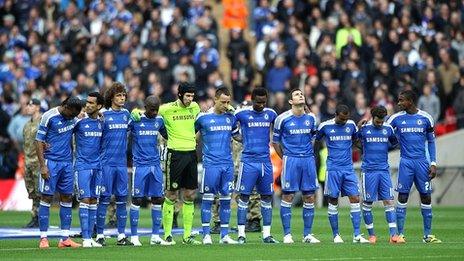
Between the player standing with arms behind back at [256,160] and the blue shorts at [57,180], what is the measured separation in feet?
9.18

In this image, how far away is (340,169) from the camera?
26.4 m

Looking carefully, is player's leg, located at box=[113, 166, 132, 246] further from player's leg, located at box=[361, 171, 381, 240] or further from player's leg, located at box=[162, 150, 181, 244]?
player's leg, located at box=[361, 171, 381, 240]

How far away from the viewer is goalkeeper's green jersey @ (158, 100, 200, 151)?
26359 mm

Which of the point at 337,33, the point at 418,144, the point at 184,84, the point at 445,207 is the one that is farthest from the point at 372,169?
the point at 337,33

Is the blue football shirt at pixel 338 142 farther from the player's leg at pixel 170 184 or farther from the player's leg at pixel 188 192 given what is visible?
the player's leg at pixel 170 184

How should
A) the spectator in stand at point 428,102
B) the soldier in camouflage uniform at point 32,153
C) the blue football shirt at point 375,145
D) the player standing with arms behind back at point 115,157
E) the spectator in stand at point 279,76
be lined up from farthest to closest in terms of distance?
1. the spectator in stand at point 279,76
2. the spectator in stand at point 428,102
3. the soldier in camouflage uniform at point 32,153
4. the blue football shirt at point 375,145
5. the player standing with arms behind back at point 115,157

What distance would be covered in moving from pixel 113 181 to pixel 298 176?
302 centimetres

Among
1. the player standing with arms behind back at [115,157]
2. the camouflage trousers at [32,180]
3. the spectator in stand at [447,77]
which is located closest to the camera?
the player standing with arms behind back at [115,157]

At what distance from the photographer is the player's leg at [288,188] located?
86.1ft

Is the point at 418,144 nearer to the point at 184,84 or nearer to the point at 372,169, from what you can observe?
the point at 372,169

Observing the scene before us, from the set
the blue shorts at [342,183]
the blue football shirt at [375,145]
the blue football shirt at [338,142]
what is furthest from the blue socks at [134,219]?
the blue football shirt at [375,145]

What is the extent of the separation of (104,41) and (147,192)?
733 inches

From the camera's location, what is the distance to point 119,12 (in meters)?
44.7

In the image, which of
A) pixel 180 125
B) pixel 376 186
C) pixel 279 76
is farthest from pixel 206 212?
pixel 279 76
